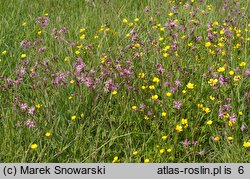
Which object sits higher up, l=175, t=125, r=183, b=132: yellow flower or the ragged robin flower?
the ragged robin flower

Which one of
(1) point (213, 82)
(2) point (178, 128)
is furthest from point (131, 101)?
(1) point (213, 82)

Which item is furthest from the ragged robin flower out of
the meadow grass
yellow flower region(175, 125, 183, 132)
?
yellow flower region(175, 125, 183, 132)

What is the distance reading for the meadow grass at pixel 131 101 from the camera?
262 cm

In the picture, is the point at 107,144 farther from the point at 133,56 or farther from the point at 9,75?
the point at 9,75

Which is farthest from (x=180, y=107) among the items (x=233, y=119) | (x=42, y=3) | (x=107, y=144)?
(x=42, y=3)

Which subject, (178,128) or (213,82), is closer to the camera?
(178,128)

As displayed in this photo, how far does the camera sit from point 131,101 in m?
2.96

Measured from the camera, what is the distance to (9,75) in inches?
140

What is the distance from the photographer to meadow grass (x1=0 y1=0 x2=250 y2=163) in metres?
2.62

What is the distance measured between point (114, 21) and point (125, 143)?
2.02 meters

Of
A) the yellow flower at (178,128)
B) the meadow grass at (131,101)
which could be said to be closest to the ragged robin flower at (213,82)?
the meadow grass at (131,101)

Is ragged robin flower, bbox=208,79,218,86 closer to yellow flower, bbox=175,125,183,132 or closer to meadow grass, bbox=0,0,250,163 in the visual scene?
meadow grass, bbox=0,0,250,163

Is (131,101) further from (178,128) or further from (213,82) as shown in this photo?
(213,82)

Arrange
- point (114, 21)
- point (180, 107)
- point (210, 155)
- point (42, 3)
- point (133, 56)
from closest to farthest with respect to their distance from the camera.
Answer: point (210, 155)
point (180, 107)
point (133, 56)
point (114, 21)
point (42, 3)
